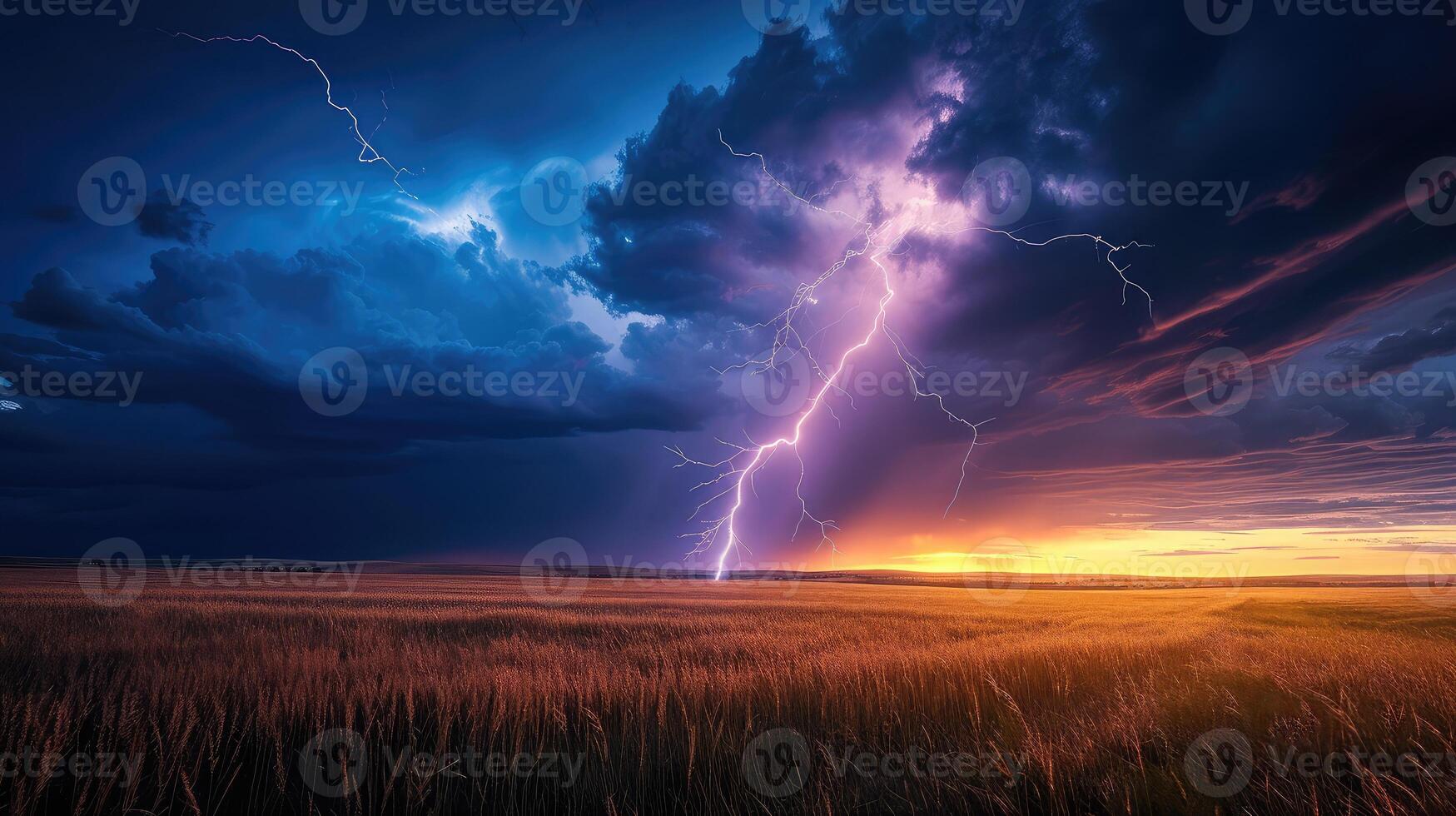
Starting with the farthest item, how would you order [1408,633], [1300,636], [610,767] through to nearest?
[1408,633] < [1300,636] < [610,767]

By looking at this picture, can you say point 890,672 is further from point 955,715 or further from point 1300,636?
point 1300,636

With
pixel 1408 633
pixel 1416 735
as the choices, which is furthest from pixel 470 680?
pixel 1408 633

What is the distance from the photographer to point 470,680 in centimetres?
591

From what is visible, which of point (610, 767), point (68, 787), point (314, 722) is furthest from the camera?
point (314, 722)

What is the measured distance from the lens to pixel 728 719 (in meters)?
5.16

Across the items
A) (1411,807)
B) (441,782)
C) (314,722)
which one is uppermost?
(314,722)

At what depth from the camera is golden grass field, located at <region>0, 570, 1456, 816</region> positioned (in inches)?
131

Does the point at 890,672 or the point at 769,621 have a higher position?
the point at 769,621

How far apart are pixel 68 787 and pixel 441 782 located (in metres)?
2.51

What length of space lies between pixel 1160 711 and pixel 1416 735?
57.8 inches

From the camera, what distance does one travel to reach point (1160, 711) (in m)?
4.70

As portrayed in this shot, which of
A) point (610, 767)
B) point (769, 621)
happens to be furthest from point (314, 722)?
point (769, 621)

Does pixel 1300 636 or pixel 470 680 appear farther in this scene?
pixel 1300 636

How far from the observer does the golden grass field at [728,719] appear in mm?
3334
